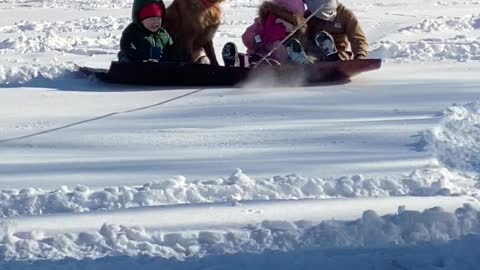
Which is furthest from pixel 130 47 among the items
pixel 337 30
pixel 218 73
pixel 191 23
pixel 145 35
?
pixel 337 30

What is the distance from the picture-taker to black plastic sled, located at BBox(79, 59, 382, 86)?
1011cm

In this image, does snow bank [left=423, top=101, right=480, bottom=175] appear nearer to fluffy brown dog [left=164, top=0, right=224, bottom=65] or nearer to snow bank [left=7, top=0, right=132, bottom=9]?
fluffy brown dog [left=164, top=0, right=224, bottom=65]

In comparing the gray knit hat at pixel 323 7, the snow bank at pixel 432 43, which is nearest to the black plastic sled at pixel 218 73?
the gray knit hat at pixel 323 7

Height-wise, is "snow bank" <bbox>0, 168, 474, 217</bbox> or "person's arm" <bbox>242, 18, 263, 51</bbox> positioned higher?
"person's arm" <bbox>242, 18, 263, 51</bbox>

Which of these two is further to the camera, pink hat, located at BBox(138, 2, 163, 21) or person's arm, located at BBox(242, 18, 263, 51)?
person's arm, located at BBox(242, 18, 263, 51)

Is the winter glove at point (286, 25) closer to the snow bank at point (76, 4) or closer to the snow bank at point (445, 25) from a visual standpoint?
the snow bank at point (445, 25)

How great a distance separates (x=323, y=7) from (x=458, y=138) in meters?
3.03

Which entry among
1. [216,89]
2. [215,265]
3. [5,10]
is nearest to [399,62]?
[216,89]

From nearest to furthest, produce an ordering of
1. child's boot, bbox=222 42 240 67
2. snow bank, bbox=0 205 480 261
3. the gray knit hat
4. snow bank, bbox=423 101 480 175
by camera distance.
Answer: snow bank, bbox=0 205 480 261 < snow bank, bbox=423 101 480 175 < child's boot, bbox=222 42 240 67 < the gray knit hat

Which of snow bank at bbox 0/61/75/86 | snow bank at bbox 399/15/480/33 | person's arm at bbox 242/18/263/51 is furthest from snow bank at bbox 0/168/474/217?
snow bank at bbox 399/15/480/33

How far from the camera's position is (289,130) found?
8289mm

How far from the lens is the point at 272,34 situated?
10.7 meters

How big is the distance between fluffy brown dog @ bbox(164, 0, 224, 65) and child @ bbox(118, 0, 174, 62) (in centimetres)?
14

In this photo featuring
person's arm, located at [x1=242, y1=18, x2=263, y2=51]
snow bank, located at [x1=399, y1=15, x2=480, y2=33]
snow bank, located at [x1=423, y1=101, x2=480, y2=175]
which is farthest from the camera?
snow bank, located at [x1=399, y1=15, x2=480, y2=33]
